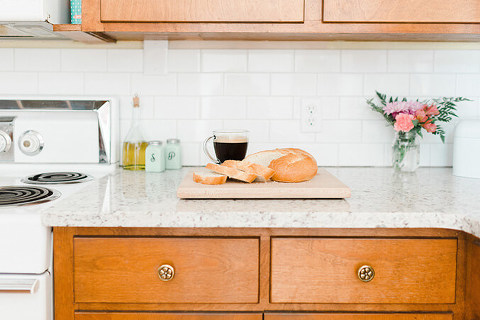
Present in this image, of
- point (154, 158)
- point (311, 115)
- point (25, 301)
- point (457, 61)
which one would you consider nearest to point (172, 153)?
point (154, 158)

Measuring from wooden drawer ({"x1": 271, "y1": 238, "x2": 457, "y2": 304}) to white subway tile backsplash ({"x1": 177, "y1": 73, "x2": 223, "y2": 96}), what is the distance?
2.74ft

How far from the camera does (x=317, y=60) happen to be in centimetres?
170

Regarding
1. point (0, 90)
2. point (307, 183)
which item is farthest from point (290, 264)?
point (0, 90)

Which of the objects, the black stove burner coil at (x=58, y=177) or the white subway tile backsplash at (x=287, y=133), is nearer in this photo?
the black stove burner coil at (x=58, y=177)

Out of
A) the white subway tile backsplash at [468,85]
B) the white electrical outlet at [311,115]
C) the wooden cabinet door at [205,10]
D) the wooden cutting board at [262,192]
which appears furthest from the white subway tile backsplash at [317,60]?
the wooden cutting board at [262,192]

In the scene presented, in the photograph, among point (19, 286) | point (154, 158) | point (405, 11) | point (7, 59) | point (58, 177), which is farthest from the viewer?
point (7, 59)

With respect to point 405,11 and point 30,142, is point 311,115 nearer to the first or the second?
point 405,11

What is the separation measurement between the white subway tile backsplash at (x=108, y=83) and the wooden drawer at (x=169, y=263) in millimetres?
824

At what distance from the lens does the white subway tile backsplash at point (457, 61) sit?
1.69 meters

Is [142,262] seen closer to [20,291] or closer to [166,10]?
[20,291]

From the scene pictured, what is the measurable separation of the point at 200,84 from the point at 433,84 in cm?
88

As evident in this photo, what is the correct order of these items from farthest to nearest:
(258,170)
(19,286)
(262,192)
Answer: (258,170) < (262,192) < (19,286)

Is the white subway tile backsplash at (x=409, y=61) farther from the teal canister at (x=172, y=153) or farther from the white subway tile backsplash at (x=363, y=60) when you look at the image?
the teal canister at (x=172, y=153)

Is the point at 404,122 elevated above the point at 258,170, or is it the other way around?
the point at 404,122
